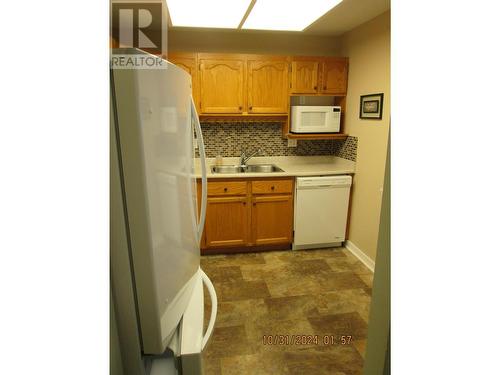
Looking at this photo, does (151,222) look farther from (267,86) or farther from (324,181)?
(267,86)

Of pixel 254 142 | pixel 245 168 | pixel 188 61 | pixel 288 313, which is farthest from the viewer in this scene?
pixel 254 142

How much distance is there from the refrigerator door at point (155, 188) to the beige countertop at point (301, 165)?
2028mm

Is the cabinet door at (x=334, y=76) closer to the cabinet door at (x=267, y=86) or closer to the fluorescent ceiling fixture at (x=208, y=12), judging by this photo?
the cabinet door at (x=267, y=86)

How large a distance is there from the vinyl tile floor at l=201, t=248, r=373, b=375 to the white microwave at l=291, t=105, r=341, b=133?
4.50 ft

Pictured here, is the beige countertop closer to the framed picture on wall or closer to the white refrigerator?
the framed picture on wall

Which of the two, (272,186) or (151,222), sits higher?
(151,222)

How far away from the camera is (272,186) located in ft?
10.5

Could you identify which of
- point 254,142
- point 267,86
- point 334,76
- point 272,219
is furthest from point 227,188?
point 334,76

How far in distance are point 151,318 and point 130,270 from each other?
0.16m

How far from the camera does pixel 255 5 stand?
2.23m

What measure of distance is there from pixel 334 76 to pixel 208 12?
5.34 ft

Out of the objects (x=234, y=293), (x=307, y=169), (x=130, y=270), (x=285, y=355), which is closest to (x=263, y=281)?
(x=234, y=293)

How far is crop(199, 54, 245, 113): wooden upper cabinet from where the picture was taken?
314 cm

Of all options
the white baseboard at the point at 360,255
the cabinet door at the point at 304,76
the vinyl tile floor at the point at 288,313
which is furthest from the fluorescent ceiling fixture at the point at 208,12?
the white baseboard at the point at 360,255
